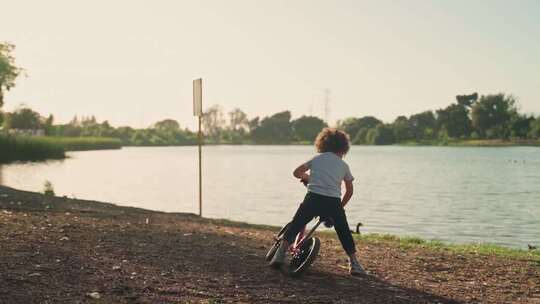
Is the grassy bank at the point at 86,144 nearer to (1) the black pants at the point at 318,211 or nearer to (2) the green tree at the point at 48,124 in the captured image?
(2) the green tree at the point at 48,124

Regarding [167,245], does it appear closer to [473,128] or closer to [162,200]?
[162,200]

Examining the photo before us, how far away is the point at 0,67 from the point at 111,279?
2496 inches

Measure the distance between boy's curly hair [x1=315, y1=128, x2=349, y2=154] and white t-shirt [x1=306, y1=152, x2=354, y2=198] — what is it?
0.11m

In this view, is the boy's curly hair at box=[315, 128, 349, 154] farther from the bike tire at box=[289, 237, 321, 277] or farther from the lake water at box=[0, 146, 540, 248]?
the lake water at box=[0, 146, 540, 248]

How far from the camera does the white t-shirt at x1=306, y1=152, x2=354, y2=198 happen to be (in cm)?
812

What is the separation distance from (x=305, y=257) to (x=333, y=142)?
68.0 inches

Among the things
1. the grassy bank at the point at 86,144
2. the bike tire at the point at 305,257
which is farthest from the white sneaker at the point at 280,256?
the grassy bank at the point at 86,144

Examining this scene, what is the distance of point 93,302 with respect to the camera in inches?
255

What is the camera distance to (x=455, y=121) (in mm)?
189000

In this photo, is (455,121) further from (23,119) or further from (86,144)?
Answer: (23,119)

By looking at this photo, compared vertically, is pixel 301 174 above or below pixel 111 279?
above

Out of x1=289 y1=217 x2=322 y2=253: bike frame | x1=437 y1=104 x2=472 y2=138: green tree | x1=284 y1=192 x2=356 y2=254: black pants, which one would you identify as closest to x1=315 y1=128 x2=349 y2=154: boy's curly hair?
x1=284 y1=192 x2=356 y2=254: black pants

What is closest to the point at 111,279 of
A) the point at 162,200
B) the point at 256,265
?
the point at 256,265

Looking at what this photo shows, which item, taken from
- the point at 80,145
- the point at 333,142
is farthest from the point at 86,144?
the point at 333,142
